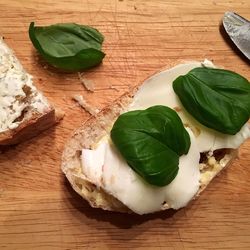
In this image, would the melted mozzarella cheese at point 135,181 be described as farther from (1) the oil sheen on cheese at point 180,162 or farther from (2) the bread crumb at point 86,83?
(2) the bread crumb at point 86,83

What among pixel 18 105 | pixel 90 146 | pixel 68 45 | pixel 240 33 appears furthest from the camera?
pixel 240 33

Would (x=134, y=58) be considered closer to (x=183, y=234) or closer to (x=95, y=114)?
(x=95, y=114)

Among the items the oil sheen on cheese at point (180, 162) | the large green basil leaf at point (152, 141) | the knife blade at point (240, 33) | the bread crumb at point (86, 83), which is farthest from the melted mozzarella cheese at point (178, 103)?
the knife blade at point (240, 33)

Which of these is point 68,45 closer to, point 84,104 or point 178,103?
point 84,104

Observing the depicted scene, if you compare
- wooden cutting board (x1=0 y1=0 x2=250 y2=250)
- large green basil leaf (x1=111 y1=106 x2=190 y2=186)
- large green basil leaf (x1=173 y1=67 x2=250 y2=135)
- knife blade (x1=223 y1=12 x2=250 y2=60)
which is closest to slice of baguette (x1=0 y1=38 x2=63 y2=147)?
wooden cutting board (x1=0 y1=0 x2=250 y2=250)

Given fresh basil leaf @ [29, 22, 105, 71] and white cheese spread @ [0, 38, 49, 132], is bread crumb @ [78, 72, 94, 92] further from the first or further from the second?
white cheese spread @ [0, 38, 49, 132]

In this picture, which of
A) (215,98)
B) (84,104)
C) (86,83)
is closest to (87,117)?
(84,104)

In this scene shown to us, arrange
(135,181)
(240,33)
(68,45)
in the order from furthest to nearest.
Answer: (240,33)
(68,45)
(135,181)
